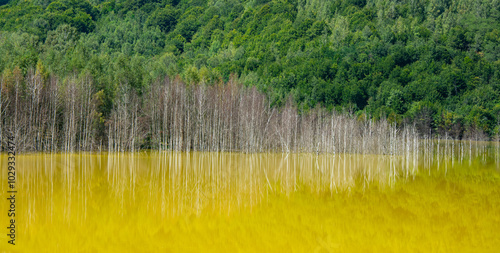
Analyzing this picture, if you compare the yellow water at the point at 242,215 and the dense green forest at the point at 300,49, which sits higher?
the dense green forest at the point at 300,49

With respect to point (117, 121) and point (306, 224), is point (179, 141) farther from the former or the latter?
point (306, 224)

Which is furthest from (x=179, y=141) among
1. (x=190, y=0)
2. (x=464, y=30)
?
(x=190, y=0)

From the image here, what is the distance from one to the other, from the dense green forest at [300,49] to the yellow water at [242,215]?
31698mm

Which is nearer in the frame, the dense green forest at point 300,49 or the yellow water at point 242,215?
the yellow water at point 242,215

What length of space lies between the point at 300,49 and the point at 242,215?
114819 millimetres

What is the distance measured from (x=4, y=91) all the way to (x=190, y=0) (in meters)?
142

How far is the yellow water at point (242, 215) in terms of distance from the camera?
12.2 metres

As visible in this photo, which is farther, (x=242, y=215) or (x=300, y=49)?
(x=300, y=49)

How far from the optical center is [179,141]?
177 ft

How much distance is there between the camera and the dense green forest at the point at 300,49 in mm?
82875

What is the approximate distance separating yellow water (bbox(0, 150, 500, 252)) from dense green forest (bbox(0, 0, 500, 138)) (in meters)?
31.7

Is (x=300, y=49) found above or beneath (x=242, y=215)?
above

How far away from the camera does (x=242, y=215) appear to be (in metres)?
15.4

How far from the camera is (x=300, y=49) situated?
12719 centimetres
